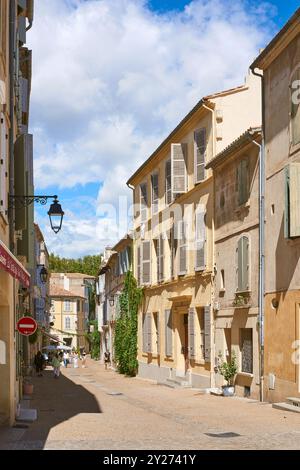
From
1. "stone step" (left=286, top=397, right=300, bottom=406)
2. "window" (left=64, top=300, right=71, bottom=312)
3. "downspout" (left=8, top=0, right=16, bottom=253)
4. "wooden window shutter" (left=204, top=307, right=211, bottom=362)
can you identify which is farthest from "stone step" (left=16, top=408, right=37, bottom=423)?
"window" (left=64, top=300, right=71, bottom=312)

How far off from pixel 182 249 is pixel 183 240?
368mm

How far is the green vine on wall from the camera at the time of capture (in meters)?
36.3

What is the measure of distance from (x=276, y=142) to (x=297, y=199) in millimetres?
2469

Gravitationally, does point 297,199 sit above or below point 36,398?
above

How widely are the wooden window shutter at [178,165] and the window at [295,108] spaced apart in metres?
10.5

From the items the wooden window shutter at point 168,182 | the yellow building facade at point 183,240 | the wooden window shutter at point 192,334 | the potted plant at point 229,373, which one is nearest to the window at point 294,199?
the potted plant at point 229,373

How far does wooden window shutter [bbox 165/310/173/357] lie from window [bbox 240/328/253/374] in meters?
7.97

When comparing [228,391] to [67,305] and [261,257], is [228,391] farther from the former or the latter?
[67,305]

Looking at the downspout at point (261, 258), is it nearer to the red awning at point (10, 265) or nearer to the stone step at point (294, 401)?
the stone step at point (294, 401)

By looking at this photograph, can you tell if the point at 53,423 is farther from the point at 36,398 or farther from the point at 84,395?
the point at 84,395

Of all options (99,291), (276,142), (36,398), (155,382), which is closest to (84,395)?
(36,398)

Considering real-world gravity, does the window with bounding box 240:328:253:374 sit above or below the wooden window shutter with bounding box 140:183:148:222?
below

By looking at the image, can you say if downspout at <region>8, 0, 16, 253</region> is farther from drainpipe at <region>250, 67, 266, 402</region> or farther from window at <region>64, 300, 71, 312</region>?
window at <region>64, 300, 71, 312</region>
